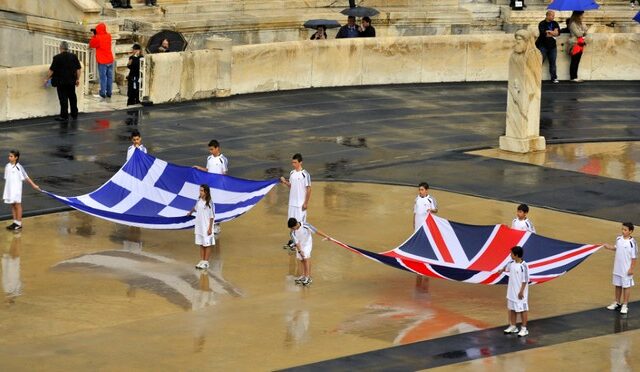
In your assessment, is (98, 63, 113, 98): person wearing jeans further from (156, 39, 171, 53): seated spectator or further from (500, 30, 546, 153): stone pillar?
(500, 30, 546, 153): stone pillar

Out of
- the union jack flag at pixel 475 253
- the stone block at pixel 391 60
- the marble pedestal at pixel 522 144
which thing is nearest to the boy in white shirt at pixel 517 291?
the union jack flag at pixel 475 253

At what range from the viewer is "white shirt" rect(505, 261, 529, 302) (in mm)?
17812

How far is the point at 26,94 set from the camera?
29875mm

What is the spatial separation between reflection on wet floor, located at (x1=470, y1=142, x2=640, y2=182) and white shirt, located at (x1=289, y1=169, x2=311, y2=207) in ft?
25.8

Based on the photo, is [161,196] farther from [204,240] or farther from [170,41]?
[170,41]

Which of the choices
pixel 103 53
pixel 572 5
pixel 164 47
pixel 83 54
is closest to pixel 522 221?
pixel 103 53

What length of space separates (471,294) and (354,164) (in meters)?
8.37

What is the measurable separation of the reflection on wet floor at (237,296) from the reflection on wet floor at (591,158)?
4.05m

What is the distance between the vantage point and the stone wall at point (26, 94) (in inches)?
1154

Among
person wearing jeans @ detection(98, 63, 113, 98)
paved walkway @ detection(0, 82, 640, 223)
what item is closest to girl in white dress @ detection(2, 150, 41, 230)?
paved walkway @ detection(0, 82, 640, 223)

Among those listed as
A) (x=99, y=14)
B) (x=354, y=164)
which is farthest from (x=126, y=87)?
(x=354, y=164)

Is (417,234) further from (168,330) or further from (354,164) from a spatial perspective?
(354,164)

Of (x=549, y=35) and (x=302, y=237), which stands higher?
(x=549, y=35)

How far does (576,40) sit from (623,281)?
18.9 metres
